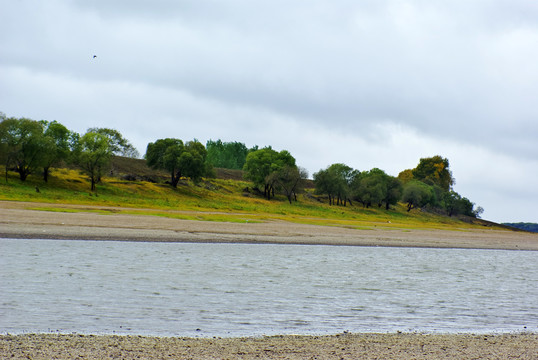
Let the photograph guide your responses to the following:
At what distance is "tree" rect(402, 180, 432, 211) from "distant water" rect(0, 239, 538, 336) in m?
128

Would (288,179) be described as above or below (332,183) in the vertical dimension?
below

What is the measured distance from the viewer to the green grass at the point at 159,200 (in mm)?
59438

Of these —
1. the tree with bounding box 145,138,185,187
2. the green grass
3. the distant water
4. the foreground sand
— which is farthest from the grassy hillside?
the foreground sand

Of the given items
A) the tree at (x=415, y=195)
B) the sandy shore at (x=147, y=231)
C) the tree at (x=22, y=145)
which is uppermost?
the tree at (x=415, y=195)

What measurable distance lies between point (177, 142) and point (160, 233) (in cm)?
7278

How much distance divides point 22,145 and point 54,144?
16.1 feet

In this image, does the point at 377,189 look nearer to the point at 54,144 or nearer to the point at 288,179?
the point at 288,179

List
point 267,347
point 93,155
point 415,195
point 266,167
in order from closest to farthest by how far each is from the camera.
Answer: point 267,347
point 93,155
point 266,167
point 415,195

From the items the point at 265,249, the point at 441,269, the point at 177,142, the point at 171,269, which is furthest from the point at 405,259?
the point at 177,142

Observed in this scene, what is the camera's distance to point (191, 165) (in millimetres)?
99562

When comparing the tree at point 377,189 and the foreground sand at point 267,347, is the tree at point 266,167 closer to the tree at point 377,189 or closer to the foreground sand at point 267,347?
the tree at point 377,189

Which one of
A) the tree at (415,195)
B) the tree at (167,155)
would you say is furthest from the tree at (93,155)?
the tree at (415,195)

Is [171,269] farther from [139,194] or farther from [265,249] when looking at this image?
[139,194]

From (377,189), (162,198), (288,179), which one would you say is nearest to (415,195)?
(377,189)
